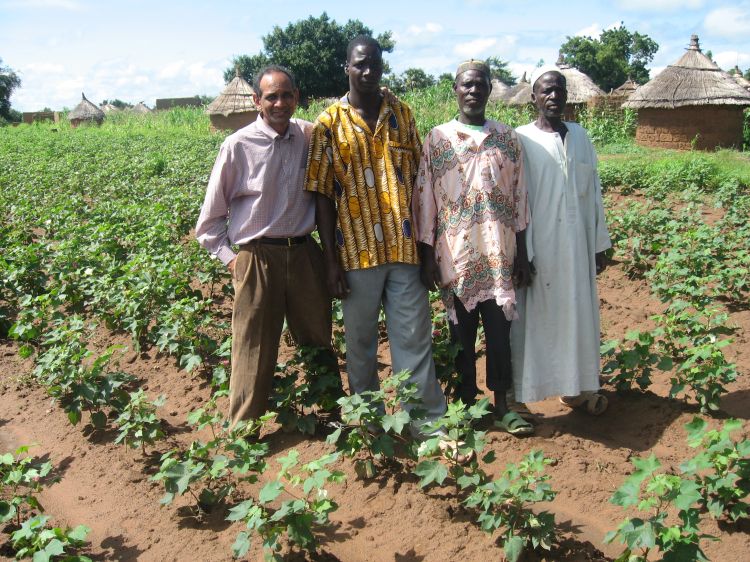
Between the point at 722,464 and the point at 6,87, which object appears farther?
the point at 6,87

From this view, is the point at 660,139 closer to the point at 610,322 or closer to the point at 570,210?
the point at 610,322

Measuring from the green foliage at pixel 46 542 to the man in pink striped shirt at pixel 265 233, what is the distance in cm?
95

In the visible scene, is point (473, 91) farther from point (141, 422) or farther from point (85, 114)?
point (85, 114)

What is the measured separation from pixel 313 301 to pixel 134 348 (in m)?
2.00

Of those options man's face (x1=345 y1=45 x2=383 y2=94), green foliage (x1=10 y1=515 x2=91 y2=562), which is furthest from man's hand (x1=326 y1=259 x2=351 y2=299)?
green foliage (x1=10 y1=515 x2=91 y2=562)

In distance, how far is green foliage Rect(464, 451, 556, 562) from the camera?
2.32 meters

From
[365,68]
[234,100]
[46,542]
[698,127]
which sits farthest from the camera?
[234,100]

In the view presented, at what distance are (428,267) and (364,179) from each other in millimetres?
487

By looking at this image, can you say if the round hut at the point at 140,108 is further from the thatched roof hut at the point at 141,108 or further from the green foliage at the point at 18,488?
the green foliage at the point at 18,488

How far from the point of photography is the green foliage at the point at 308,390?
3.41 meters

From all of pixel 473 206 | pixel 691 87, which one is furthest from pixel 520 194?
pixel 691 87

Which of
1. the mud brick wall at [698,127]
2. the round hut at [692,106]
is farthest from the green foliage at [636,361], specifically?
the mud brick wall at [698,127]

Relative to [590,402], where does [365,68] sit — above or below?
above

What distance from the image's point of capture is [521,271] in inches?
130
